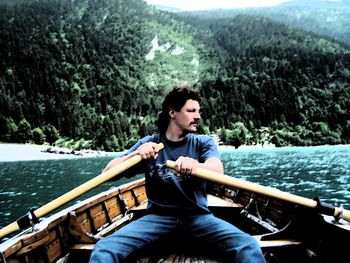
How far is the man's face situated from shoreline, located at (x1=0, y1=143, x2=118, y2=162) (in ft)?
458

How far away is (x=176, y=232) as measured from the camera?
4348mm

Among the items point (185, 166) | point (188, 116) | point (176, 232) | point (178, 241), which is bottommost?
point (178, 241)

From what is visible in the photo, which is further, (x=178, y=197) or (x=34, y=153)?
A: (x=34, y=153)

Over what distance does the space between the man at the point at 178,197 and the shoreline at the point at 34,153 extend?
139m

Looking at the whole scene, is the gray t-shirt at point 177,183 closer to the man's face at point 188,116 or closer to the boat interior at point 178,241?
the man's face at point 188,116

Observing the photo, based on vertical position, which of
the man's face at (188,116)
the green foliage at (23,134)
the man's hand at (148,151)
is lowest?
the green foliage at (23,134)

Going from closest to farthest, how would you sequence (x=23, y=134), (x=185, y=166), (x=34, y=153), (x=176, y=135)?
(x=185, y=166), (x=176, y=135), (x=34, y=153), (x=23, y=134)

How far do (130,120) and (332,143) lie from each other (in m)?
103

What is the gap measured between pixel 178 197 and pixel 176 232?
1.38 ft

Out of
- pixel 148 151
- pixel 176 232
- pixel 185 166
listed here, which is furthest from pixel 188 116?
pixel 176 232

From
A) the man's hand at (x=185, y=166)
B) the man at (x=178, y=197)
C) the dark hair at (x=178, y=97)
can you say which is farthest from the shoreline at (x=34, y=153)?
the man's hand at (x=185, y=166)

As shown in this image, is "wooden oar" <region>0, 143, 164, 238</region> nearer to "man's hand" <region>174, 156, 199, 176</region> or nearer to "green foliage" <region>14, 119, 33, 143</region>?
"man's hand" <region>174, 156, 199, 176</region>

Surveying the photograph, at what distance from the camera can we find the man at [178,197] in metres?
3.96

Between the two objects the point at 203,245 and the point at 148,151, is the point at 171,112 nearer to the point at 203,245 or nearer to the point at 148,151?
the point at 148,151
